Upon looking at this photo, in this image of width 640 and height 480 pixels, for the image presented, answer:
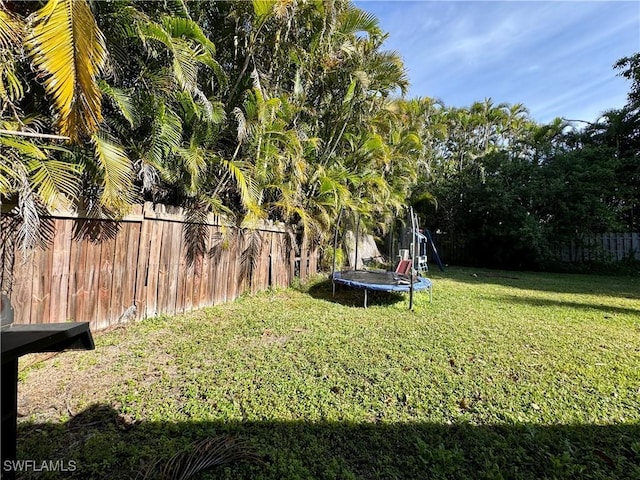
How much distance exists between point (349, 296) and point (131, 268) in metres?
4.25

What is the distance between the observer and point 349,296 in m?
6.93

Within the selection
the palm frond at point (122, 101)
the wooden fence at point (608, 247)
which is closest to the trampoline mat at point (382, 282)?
the palm frond at point (122, 101)

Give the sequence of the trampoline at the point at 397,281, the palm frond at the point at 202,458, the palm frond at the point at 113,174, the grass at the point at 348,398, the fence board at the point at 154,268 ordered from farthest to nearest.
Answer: the trampoline at the point at 397,281, the fence board at the point at 154,268, the palm frond at the point at 113,174, the grass at the point at 348,398, the palm frond at the point at 202,458

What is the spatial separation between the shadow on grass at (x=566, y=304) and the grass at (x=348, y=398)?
1.20 m

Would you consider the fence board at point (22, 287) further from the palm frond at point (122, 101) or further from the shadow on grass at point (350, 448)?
the palm frond at point (122, 101)

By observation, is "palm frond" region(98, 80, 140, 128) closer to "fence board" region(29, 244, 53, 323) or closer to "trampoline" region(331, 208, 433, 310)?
"fence board" region(29, 244, 53, 323)

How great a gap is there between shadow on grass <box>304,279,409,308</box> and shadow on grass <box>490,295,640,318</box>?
2264 mm

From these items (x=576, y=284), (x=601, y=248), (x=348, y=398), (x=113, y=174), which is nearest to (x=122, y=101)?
(x=113, y=174)

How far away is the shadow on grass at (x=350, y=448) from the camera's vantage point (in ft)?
6.22

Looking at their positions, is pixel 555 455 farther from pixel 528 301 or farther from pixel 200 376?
pixel 528 301

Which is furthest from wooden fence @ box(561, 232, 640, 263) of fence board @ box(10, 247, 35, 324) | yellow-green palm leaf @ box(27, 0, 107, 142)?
fence board @ box(10, 247, 35, 324)

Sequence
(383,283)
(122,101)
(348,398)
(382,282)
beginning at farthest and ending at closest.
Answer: (382,282) < (383,283) < (122,101) < (348,398)

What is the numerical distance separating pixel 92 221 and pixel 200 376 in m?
2.25
